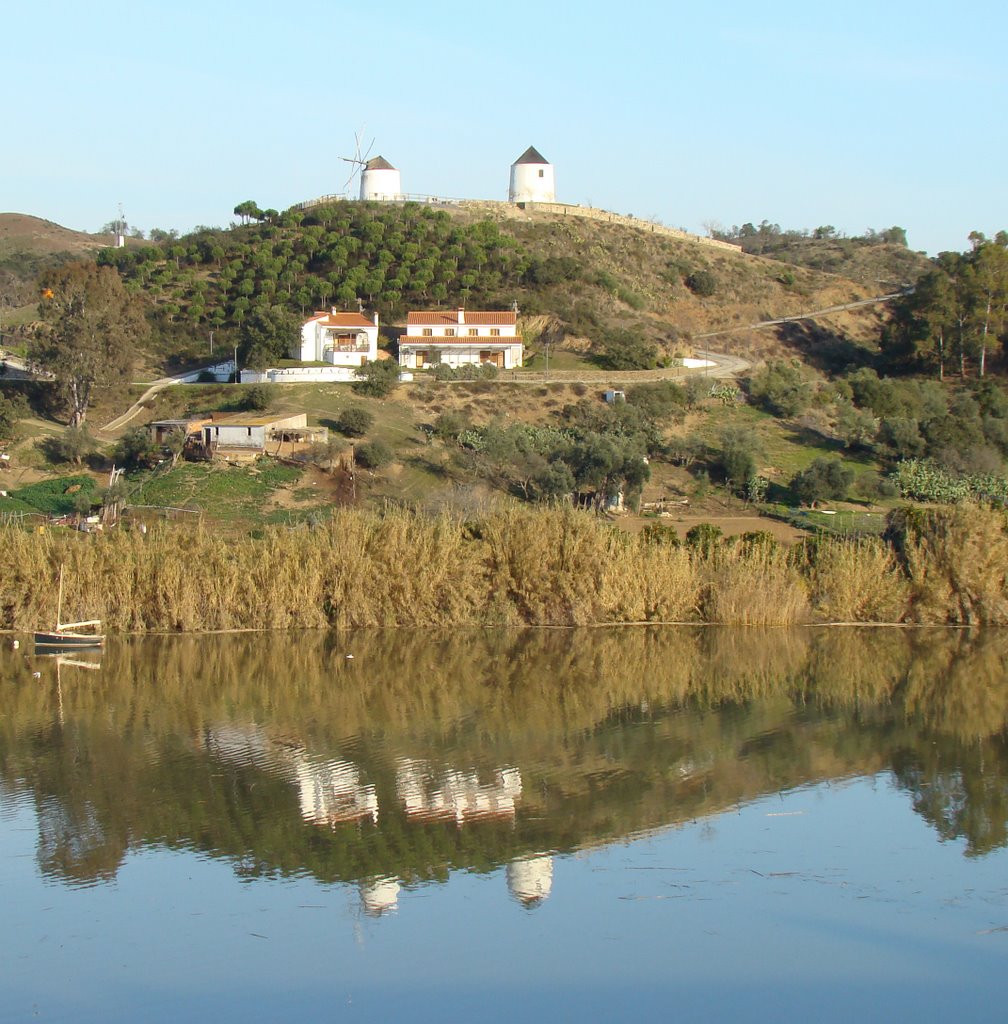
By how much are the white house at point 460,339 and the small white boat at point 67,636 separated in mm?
30357

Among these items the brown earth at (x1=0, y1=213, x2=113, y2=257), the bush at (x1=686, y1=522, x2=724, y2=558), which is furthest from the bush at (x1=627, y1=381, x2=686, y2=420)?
the brown earth at (x1=0, y1=213, x2=113, y2=257)

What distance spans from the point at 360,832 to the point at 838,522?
82.7 ft

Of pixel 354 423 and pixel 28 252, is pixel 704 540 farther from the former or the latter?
pixel 28 252

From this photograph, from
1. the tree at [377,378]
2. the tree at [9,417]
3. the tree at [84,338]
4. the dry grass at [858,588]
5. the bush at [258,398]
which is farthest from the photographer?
the tree at [377,378]

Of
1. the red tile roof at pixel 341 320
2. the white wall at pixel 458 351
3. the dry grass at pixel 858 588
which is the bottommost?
the dry grass at pixel 858 588

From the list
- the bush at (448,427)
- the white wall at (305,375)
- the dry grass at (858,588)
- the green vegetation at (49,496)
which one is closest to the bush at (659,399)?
the bush at (448,427)

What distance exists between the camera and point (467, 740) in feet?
56.0

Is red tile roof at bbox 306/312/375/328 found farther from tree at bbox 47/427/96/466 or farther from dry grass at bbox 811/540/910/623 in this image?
dry grass at bbox 811/540/910/623

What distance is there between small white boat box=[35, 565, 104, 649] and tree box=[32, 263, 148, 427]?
72.3ft

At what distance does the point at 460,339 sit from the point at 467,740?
38.1 meters

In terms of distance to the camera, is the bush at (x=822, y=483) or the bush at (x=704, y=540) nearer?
the bush at (x=704, y=540)

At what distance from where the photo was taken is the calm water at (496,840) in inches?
390

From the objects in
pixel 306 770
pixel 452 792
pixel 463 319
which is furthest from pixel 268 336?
pixel 452 792

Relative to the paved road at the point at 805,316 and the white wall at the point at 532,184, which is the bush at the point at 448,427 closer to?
the paved road at the point at 805,316
